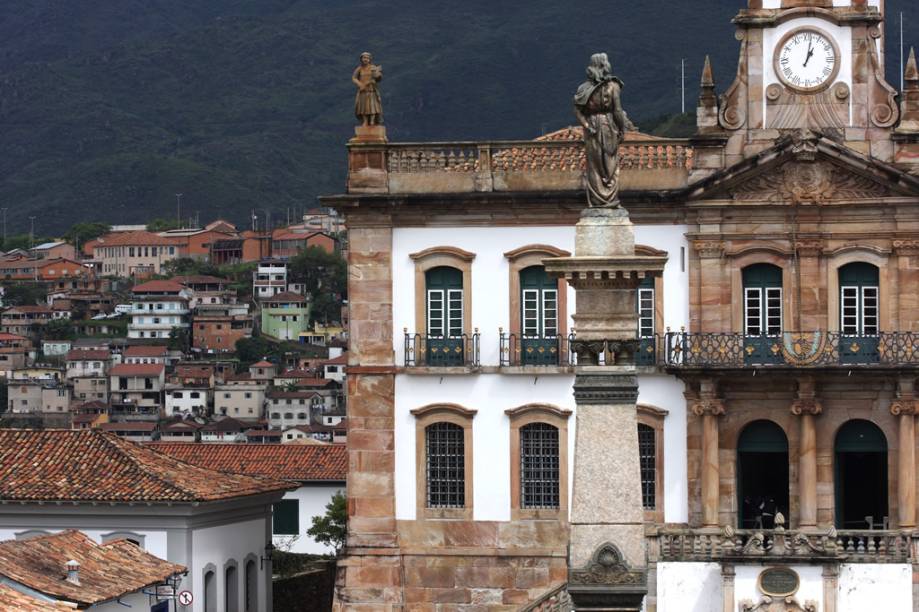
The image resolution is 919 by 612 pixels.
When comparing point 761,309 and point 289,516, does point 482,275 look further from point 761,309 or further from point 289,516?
point 289,516

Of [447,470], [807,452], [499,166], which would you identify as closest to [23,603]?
[447,470]

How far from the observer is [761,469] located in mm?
52969

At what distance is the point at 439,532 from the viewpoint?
2088 inches

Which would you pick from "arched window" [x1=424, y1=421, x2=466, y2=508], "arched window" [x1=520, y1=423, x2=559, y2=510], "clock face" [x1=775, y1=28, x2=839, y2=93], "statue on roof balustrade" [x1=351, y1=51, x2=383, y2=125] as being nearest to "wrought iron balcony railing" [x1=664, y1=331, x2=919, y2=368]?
"arched window" [x1=520, y1=423, x2=559, y2=510]

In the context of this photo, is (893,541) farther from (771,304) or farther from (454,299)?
(454,299)

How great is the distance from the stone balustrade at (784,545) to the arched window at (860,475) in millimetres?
3132

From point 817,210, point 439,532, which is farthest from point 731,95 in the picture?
point 439,532

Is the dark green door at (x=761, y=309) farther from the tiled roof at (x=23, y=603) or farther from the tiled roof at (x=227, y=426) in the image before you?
the tiled roof at (x=227, y=426)

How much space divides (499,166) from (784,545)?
9.96 m

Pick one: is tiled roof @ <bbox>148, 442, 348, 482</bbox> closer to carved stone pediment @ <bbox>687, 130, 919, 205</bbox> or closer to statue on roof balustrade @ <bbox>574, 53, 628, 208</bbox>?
carved stone pediment @ <bbox>687, 130, 919, 205</bbox>

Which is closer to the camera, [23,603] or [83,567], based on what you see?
[23,603]

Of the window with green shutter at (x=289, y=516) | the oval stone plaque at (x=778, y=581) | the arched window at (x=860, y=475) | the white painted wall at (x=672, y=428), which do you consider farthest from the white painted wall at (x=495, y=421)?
the window with green shutter at (x=289, y=516)

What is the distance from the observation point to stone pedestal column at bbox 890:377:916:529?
170 feet

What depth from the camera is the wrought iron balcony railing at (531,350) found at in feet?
174
